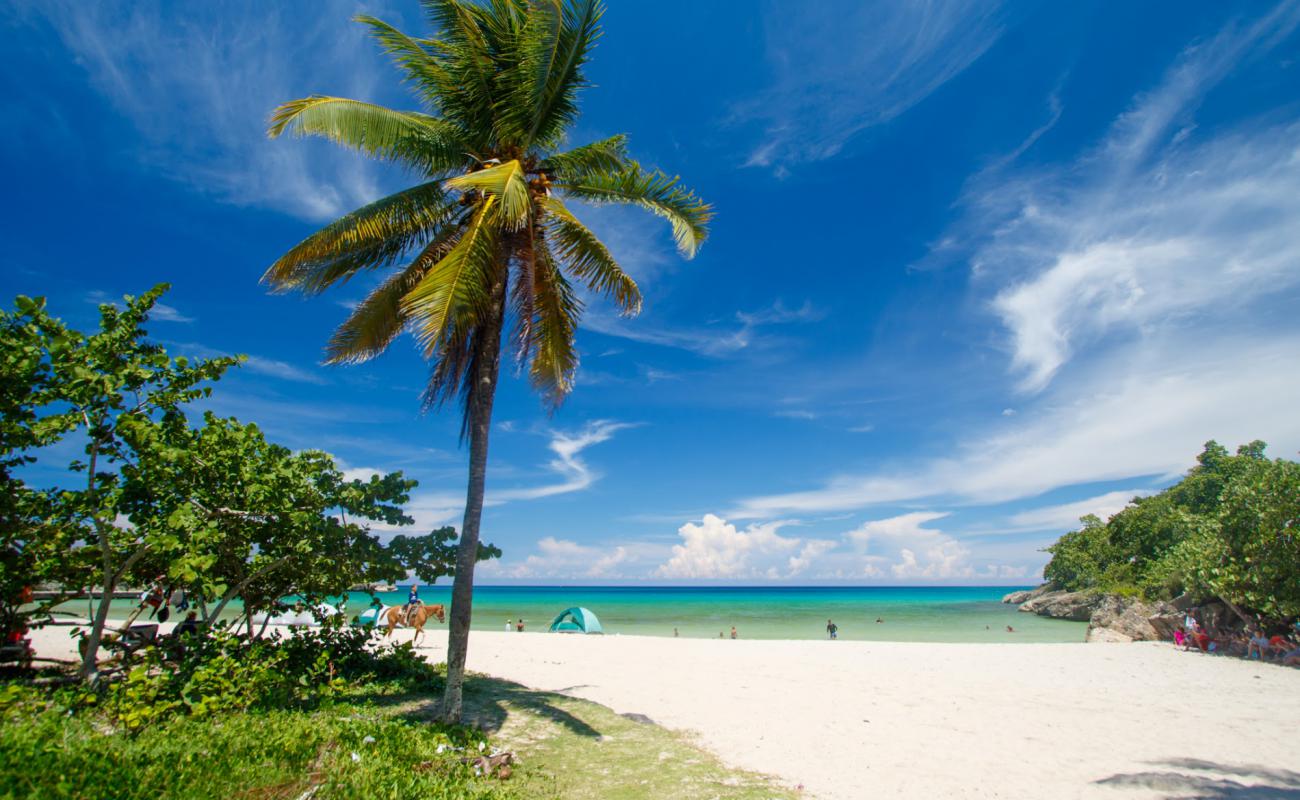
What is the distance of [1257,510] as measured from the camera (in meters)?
17.0

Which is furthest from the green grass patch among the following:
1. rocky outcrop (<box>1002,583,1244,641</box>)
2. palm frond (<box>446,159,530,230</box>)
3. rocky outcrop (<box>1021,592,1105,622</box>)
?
rocky outcrop (<box>1021,592,1105,622</box>)

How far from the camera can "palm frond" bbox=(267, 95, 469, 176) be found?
7.42 metres

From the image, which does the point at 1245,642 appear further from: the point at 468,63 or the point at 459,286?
the point at 468,63

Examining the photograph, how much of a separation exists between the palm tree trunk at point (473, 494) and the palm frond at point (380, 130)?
2.03 meters

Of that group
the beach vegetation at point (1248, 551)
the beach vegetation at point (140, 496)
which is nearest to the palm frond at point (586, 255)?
the beach vegetation at point (140, 496)

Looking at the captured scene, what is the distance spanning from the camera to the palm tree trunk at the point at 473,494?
7.39 metres

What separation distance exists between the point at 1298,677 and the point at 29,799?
2287 cm

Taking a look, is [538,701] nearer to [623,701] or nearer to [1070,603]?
[623,701]

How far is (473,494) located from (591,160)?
5.32 metres

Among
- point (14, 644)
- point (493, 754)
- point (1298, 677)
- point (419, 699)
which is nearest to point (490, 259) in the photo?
point (493, 754)

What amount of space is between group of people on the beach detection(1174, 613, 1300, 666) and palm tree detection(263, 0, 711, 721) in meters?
21.8

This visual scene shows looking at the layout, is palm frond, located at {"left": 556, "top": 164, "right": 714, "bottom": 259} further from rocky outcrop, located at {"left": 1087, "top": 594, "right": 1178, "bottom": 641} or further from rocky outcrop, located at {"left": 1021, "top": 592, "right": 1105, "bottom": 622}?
rocky outcrop, located at {"left": 1021, "top": 592, "right": 1105, "bottom": 622}

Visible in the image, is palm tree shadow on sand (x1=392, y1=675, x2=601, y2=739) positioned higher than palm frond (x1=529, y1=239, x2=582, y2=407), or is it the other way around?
palm frond (x1=529, y1=239, x2=582, y2=407)

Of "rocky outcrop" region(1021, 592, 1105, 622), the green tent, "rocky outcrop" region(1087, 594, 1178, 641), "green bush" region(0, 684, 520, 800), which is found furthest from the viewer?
"rocky outcrop" region(1021, 592, 1105, 622)
